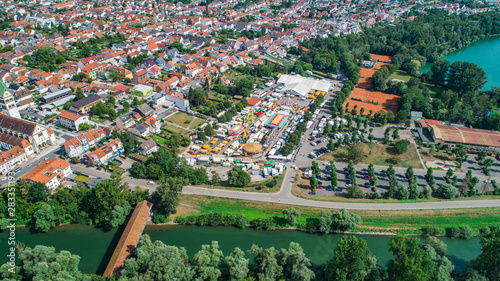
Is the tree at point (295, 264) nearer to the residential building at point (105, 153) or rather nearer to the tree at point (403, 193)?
the tree at point (403, 193)

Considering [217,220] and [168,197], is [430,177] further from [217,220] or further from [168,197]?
[168,197]


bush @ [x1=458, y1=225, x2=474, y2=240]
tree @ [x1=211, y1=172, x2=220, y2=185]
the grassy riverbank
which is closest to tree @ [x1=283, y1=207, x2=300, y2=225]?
the grassy riverbank

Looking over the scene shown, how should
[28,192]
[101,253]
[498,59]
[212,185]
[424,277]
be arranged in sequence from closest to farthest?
[424,277], [101,253], [28,192], [212,185], [498,59]

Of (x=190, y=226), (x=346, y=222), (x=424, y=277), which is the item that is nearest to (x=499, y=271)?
(x=424, y=277)

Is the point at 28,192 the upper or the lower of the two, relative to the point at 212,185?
upper

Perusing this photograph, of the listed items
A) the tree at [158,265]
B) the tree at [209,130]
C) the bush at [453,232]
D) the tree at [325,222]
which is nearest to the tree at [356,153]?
the tree at [325,222]

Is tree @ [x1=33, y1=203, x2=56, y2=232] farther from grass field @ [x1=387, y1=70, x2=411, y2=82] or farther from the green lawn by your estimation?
grass field @ [x1=387, y1=70, x2=411, y2=82]

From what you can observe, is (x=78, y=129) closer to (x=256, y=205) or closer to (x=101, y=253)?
(x=101, y=253)
